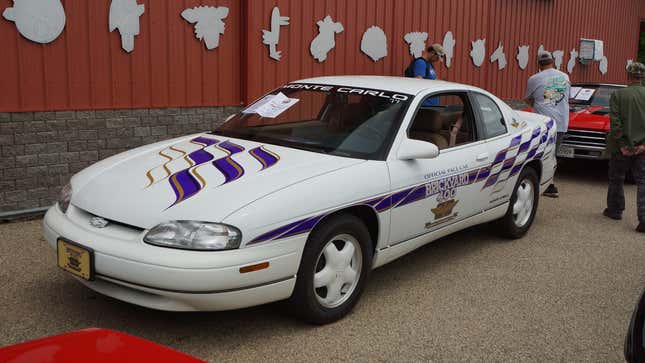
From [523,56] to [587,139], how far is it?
4504 millimetres

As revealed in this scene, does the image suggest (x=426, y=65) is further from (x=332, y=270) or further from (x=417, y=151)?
(x=332, y=270)

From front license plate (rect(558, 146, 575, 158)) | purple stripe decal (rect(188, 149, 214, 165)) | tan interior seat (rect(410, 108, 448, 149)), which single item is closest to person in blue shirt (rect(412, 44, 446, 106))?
front license plate (rect(558, 146, 575, 158))

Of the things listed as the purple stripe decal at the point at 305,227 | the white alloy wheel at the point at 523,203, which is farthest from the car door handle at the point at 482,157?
the purple stripe decal at the point at 305,227

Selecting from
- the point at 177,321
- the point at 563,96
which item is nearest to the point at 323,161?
the point at 177,321

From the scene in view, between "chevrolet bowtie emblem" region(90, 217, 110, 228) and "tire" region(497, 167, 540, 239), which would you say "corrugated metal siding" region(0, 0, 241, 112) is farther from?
"tire" region(497, 167, 540, 239)

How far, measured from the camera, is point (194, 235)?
350 cm

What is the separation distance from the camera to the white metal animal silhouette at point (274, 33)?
8.27 m

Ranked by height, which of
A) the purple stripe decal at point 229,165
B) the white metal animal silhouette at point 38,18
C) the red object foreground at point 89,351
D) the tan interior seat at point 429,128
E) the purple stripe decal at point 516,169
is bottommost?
the purple stripe decal at point 516,169

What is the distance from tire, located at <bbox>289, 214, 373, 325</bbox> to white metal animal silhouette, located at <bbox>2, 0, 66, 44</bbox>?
12.7 feet

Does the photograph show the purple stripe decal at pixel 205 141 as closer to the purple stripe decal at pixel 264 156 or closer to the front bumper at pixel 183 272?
the purple stripe decal at pixel 264 156

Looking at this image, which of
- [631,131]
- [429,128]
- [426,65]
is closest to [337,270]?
[429,128]

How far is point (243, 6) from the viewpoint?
803cm

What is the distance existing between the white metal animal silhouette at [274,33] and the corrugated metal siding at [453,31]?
69 mm

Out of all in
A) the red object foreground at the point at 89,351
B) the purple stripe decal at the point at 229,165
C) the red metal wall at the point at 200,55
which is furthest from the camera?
the red metal wall at the point at 200,55
